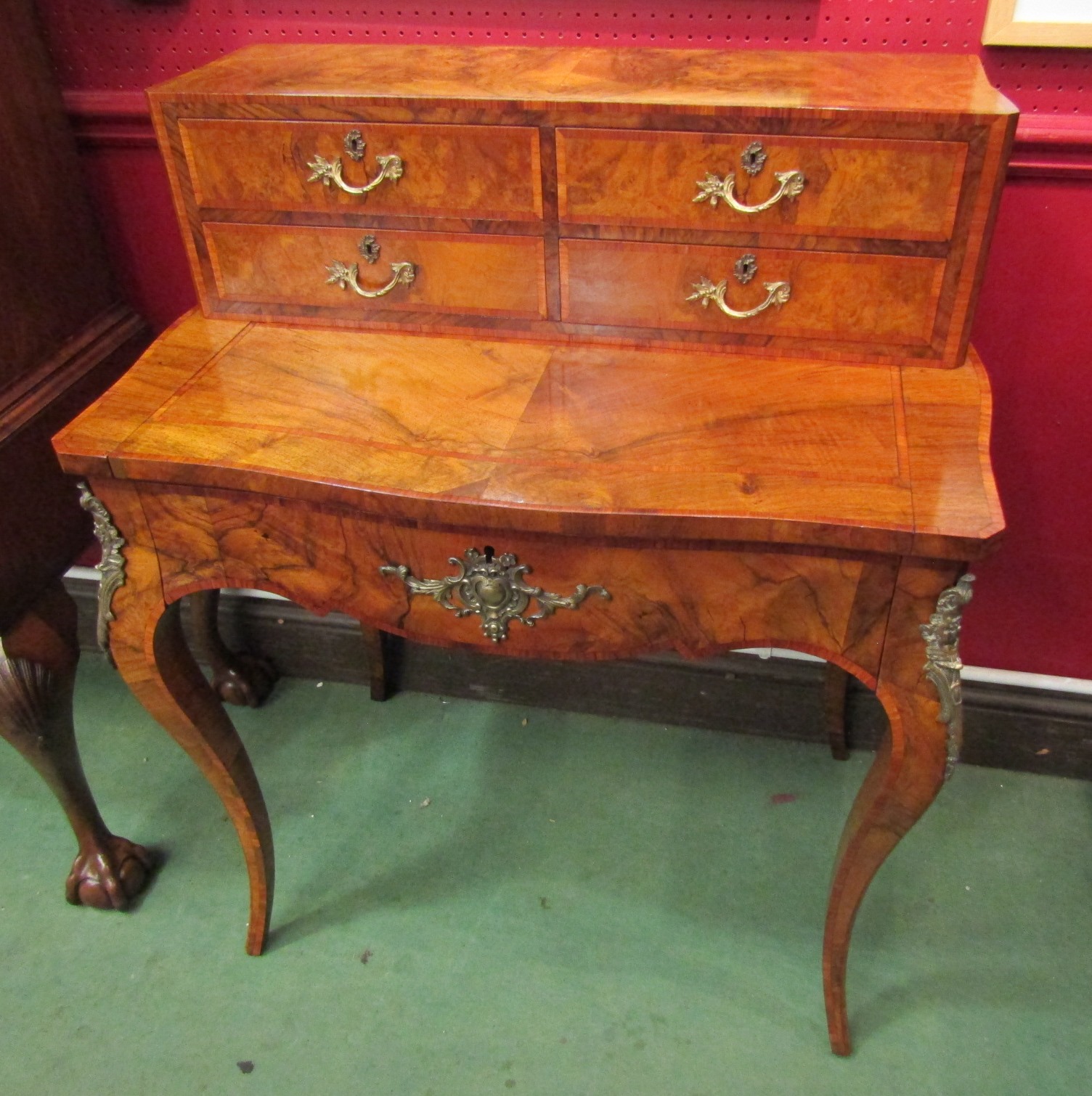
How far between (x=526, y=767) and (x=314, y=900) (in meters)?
0.42

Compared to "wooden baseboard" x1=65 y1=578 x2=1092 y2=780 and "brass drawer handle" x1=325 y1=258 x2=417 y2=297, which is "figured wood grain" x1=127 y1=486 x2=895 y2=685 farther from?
"wooden baseboard" x1=65 y1=578 x2=1092 y2=780

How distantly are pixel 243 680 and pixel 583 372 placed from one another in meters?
Answer: 1.06

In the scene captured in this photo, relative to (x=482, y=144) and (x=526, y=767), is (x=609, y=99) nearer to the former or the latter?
(x=482, y=144)

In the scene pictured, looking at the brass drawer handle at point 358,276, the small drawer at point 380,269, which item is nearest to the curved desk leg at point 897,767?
the small drawer at point 380,269

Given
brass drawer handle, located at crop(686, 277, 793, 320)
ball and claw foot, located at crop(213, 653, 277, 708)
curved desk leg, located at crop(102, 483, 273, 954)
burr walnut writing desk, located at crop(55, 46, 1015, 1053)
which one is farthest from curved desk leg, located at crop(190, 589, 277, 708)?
brass drawer handle, located at crop(686, 277, 793, 320)

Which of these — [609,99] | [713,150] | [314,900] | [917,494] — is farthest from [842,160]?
[314,900]

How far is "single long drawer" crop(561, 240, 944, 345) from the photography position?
1.07 metres

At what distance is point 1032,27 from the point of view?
1.17m

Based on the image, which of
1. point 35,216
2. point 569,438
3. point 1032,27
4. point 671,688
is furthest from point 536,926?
point 1032,27

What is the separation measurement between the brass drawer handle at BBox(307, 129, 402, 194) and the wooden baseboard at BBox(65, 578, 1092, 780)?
36.7 inches

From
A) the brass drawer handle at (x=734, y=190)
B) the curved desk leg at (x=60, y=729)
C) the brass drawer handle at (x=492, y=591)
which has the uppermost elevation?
the brass drawer handle at (x=734, y=190)

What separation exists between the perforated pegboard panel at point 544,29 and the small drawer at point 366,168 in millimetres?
327

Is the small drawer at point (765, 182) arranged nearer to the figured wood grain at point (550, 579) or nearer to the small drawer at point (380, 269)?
the small drawer at point (380, 269)

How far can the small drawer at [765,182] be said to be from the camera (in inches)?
39.7
